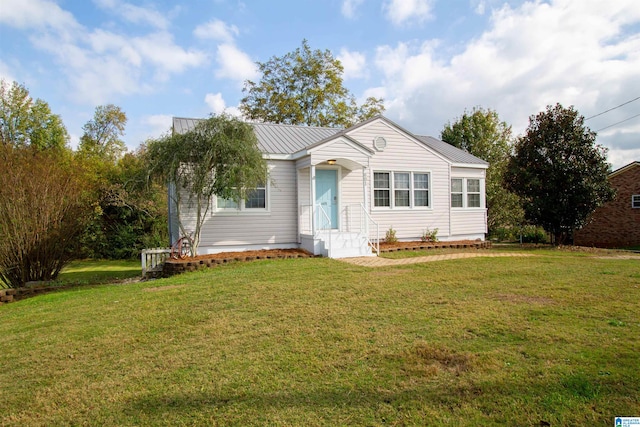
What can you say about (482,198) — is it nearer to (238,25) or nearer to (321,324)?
(238,25)

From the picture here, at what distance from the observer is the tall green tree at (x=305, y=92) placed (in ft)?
96.4

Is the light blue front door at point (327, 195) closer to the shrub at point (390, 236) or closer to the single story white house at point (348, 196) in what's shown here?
the single story white house at point (348, 196)

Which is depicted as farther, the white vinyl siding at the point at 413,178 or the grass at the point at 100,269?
the white vinyl siding at the point at 413,178

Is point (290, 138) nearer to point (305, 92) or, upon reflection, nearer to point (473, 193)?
point (473, 193)

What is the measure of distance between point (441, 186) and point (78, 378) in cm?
1355

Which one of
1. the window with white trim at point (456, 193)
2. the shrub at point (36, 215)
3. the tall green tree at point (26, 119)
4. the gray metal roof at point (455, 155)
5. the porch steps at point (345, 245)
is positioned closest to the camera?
the shrub at point (36, 215)

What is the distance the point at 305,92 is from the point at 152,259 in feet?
69.4

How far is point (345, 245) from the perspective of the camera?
1172cm

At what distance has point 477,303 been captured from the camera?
220 inches

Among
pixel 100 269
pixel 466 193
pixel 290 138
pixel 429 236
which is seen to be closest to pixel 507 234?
pixel 466 193


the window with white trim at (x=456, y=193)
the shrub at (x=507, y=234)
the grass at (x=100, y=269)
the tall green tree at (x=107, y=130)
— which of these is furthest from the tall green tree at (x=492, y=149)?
the tall green tree at (x=107, y=130)

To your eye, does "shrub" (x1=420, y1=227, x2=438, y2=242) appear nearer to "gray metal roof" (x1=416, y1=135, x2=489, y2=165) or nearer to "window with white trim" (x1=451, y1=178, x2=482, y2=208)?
"window with white trim" (x1=451, y1=178, x2=482, y2=208)

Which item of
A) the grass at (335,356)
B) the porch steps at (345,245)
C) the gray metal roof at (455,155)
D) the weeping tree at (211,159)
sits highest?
the gray metal roof at (455,155)

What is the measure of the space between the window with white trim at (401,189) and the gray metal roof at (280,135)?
118 inches
